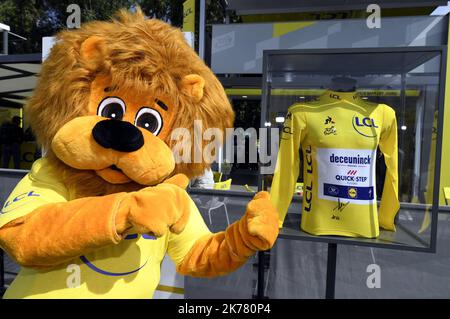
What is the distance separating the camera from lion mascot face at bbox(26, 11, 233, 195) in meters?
1.04

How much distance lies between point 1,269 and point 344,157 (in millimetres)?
2552

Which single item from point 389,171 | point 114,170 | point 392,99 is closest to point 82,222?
point 114,170

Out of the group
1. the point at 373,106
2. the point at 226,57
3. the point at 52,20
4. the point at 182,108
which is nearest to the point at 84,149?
the point at 182,108

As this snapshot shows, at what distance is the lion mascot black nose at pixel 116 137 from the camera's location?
3.33 feet

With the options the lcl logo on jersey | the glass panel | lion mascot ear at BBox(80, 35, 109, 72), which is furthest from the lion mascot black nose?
the glass panel

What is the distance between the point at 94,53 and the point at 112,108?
213 mm

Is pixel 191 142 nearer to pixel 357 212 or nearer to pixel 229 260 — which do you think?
pixel 229 260

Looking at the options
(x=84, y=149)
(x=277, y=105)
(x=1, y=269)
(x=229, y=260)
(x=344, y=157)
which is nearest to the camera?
(x=84, y=149)

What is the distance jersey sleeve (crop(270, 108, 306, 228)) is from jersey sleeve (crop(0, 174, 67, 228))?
1109 mm

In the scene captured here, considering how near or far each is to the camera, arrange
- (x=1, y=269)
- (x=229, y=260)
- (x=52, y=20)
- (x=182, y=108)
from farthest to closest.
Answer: (x=52, y=20) → (x=1, y=269) → (x=229, y=260) → (x=182, y=108)

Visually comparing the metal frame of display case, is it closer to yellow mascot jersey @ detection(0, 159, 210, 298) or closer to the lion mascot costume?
the lion mascot costume

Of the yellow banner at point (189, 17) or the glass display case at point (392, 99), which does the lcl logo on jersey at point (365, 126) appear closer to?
the glass display case at point (392, 99)

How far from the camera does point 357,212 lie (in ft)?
5.95

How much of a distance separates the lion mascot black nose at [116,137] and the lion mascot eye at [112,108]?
0.13m
